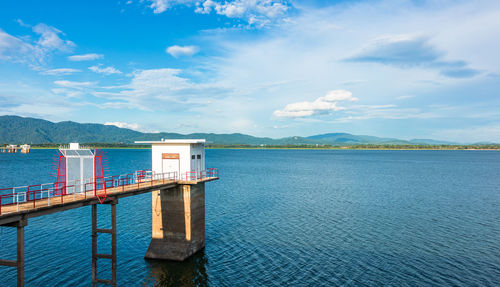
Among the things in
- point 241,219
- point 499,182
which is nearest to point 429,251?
point 241,219

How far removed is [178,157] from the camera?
93.3 ft

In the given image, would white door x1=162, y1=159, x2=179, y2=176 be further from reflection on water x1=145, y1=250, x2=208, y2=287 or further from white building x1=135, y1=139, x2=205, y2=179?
reflection on water x1=145, y1=250, x2=208, y2=287

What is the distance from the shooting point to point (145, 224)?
118 ft

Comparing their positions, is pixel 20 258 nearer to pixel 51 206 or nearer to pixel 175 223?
pixel 51 206

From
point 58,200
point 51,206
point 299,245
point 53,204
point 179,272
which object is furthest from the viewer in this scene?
point 299,245

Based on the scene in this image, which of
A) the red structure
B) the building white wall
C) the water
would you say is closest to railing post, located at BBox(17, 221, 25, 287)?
the red structure

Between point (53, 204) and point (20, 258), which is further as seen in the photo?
point (53, 204)

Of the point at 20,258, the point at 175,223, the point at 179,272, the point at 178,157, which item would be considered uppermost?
the point at 178,157

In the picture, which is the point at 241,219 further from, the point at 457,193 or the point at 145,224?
the point at 457,193

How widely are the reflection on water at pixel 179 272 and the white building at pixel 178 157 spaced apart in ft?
23.6

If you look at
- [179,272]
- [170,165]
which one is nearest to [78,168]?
[170,165]

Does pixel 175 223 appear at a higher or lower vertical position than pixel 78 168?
lower

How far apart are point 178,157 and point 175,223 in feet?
19.1

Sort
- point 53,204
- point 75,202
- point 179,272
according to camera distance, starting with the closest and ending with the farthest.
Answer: point 53,204 → point 75,202 → point 179,272
